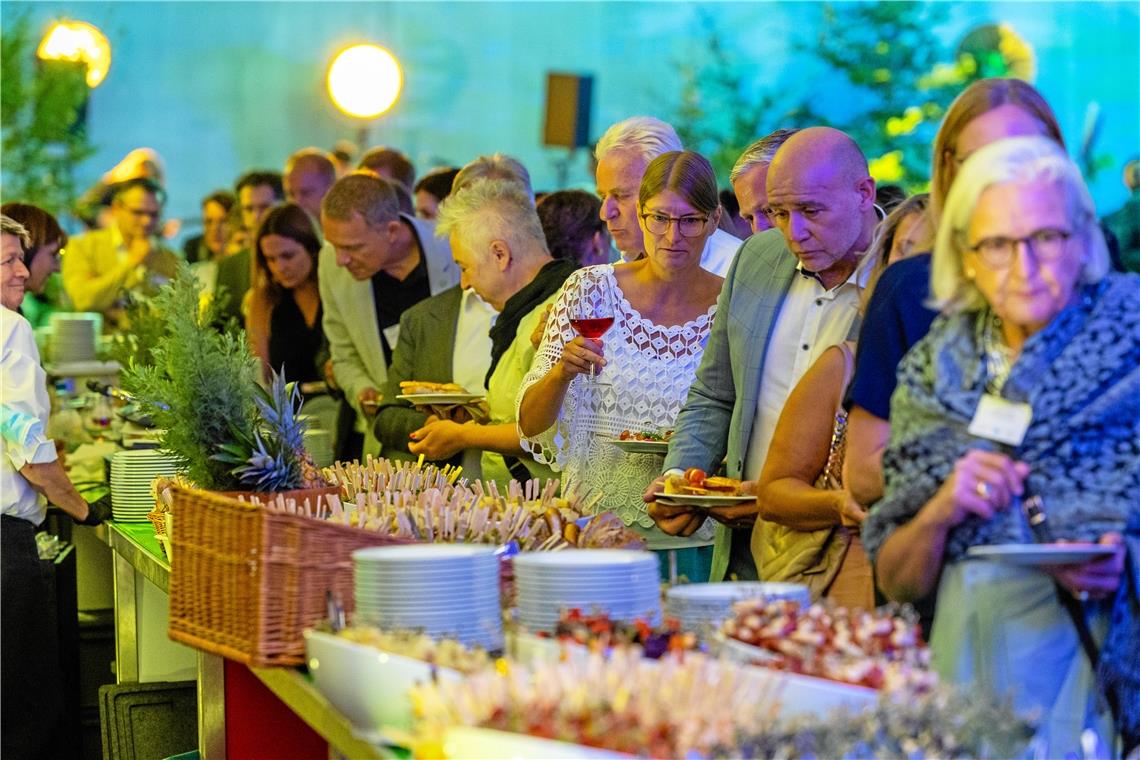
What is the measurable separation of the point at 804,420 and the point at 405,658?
1.09m

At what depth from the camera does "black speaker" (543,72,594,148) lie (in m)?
9.33

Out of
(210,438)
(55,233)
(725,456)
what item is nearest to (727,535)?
(725,456)

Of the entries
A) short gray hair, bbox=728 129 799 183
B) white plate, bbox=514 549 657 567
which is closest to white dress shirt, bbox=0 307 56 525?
short gray hair, bbox=728 129 799 183

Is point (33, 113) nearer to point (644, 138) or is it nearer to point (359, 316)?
point (359, 316)

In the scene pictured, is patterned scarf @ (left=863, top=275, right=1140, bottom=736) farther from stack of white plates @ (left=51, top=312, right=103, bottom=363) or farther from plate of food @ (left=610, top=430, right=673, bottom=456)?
stack of white plates @ (left=51, top=312, right=103, bottom=363)

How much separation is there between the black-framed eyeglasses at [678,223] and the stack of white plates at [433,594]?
1.67 metres

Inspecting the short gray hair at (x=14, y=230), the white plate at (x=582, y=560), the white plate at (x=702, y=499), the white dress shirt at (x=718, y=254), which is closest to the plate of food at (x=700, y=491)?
the white plate at (x=702, y=499)

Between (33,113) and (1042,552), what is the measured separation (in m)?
10.4

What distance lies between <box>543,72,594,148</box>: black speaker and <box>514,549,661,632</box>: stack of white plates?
24.0ft

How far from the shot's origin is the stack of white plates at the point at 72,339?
7340 mm

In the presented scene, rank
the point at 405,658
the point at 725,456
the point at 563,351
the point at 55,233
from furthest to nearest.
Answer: the point at 55,233 → the point at 563,351 → the point at 725,456 → the point at 405,658

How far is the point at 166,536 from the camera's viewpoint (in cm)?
368

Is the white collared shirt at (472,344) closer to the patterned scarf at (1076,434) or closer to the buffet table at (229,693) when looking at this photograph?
the buffet table at (229,693)

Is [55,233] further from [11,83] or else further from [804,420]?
[11,83]
